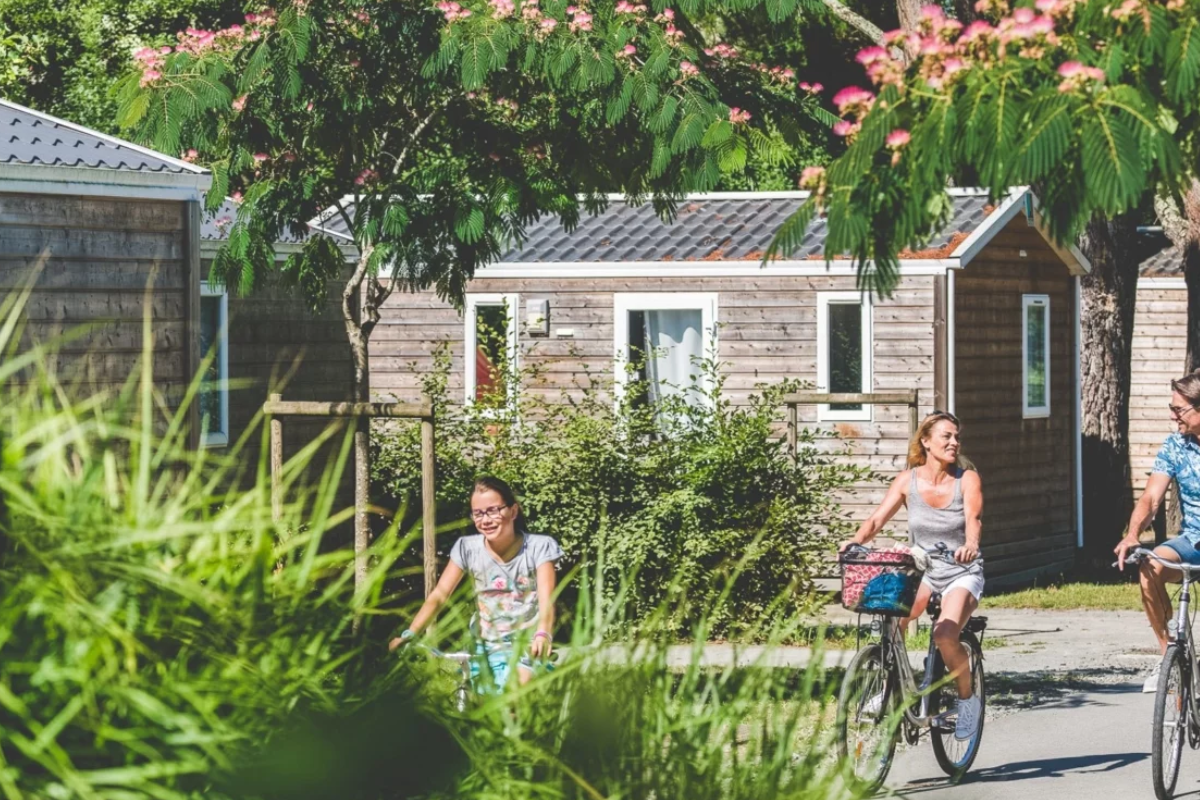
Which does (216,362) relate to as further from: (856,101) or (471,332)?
(856,101)

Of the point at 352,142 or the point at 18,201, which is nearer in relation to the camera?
the point at 352,142

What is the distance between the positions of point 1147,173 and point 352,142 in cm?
735

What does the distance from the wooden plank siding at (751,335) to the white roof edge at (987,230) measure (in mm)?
391

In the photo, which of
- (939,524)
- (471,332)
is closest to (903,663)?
(939,524)

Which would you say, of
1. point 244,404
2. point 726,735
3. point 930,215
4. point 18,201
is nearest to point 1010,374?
point 244,404

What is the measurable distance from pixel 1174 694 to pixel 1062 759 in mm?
1122

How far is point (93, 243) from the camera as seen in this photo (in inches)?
536

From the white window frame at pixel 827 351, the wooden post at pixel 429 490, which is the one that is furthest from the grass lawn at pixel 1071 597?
the wooden post at pixel 429 490

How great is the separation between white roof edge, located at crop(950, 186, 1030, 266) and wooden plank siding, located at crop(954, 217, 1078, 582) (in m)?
0.27

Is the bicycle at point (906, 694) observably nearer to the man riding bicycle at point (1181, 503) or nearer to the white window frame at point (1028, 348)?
the man riding bicycle at point (1181, 503)

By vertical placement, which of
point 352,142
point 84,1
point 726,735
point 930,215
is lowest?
point 726,735

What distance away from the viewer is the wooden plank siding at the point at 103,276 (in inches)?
519

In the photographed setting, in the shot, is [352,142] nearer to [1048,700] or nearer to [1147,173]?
[1048,700]

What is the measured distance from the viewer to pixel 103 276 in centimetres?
1370
